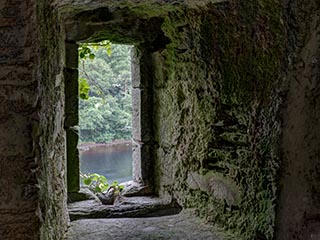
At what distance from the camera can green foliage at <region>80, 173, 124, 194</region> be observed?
2.41 m

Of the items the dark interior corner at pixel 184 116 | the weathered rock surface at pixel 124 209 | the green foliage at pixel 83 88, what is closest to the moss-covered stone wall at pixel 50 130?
the dark interior corner at pixel 184 116

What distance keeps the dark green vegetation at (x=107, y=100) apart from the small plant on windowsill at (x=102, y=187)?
1.08 ft

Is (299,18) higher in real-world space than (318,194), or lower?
higher

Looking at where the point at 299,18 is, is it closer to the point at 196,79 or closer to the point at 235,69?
the point at 235,69

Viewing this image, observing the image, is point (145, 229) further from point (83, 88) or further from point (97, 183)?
point (83, 88)

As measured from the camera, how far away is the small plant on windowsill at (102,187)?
232 centimetres

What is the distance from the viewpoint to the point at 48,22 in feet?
4.59

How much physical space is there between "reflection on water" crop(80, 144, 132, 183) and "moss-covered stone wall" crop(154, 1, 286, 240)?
0.44 m

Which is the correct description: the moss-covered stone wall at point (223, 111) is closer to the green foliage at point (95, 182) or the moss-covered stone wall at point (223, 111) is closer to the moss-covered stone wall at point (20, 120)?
the green foliage at point (95, 182)

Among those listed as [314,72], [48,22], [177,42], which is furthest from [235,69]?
[48,22]

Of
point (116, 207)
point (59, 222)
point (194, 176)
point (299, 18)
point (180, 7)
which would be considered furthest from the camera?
point (116, 207)

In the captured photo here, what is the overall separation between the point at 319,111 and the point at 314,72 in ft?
0.43

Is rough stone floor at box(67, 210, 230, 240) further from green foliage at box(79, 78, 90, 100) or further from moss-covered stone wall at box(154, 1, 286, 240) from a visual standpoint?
green foliage at box(79, 78, 90, 100)

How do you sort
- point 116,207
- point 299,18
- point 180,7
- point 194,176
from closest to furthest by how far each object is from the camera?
point 299,18 → point 180,7 → point 194,176 → point 116,207
